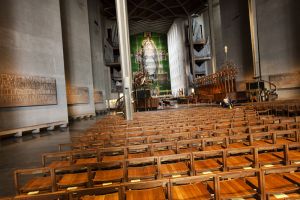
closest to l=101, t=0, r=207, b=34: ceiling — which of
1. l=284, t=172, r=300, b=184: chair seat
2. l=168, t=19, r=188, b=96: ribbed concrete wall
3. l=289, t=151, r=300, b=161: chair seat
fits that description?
l=168, t=19, r=188, b=96: ribbed concrete wall

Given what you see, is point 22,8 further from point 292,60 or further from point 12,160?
point 292,60

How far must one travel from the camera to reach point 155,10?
104 ft

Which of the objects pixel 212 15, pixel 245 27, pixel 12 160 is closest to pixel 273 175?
pixel 12 160

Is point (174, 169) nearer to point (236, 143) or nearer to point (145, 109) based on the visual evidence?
point (236, 143)

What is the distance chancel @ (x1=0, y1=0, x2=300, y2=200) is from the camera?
2.55 meters

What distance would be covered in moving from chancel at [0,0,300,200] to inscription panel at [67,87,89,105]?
0.08 metres

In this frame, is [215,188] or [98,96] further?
[98,96]

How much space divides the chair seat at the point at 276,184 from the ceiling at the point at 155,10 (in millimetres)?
27995

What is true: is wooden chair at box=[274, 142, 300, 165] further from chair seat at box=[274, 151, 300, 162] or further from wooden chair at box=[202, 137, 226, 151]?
wooden chair at box=[202, 137, 226, 151]

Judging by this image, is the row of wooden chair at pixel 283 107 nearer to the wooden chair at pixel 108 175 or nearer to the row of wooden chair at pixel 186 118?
the row of wooden chair at pixel 186 118

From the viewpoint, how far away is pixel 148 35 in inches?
1560

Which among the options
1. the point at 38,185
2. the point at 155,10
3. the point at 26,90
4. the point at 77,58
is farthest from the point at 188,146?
the point at 155,10

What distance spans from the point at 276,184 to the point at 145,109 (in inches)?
552

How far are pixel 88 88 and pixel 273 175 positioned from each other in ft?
55.7
